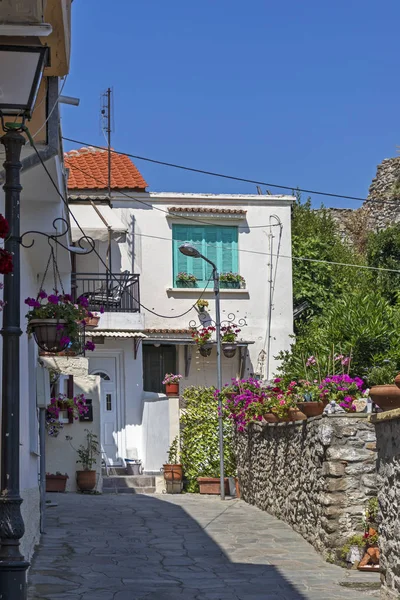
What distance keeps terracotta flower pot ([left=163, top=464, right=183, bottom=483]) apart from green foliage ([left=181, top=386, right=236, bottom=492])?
0.21 m

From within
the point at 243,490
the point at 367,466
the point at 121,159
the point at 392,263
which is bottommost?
the point at 243,490

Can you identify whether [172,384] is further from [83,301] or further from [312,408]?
[83,301]

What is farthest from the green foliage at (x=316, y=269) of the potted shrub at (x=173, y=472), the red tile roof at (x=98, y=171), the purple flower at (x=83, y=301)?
the purple flower at (x=83, y=301)

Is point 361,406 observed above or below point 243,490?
above

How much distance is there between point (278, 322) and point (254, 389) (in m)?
8.85

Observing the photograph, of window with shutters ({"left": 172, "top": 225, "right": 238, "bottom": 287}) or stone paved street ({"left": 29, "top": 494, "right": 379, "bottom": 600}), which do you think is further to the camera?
window with shutters ({"left": 172, "top": 225, "right": 238, "bottom": 287})

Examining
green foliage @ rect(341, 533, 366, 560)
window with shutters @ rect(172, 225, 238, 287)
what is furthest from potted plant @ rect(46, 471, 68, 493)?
green foliage @ rect(341, 533, 366, 560)

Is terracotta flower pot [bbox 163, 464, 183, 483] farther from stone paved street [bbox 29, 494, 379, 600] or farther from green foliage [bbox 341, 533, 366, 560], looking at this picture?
green foliage [bbox 341, 533, 366, 560]

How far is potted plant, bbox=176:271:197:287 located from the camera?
80.2 feet

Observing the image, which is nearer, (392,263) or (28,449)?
(28,449)

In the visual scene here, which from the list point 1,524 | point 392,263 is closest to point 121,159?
point 392,263

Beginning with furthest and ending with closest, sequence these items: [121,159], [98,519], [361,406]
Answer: [121,159] < [98,519] < [361,406]

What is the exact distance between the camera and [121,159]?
26984 mm

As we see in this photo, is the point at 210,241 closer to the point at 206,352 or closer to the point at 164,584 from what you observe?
the point at 206,352
